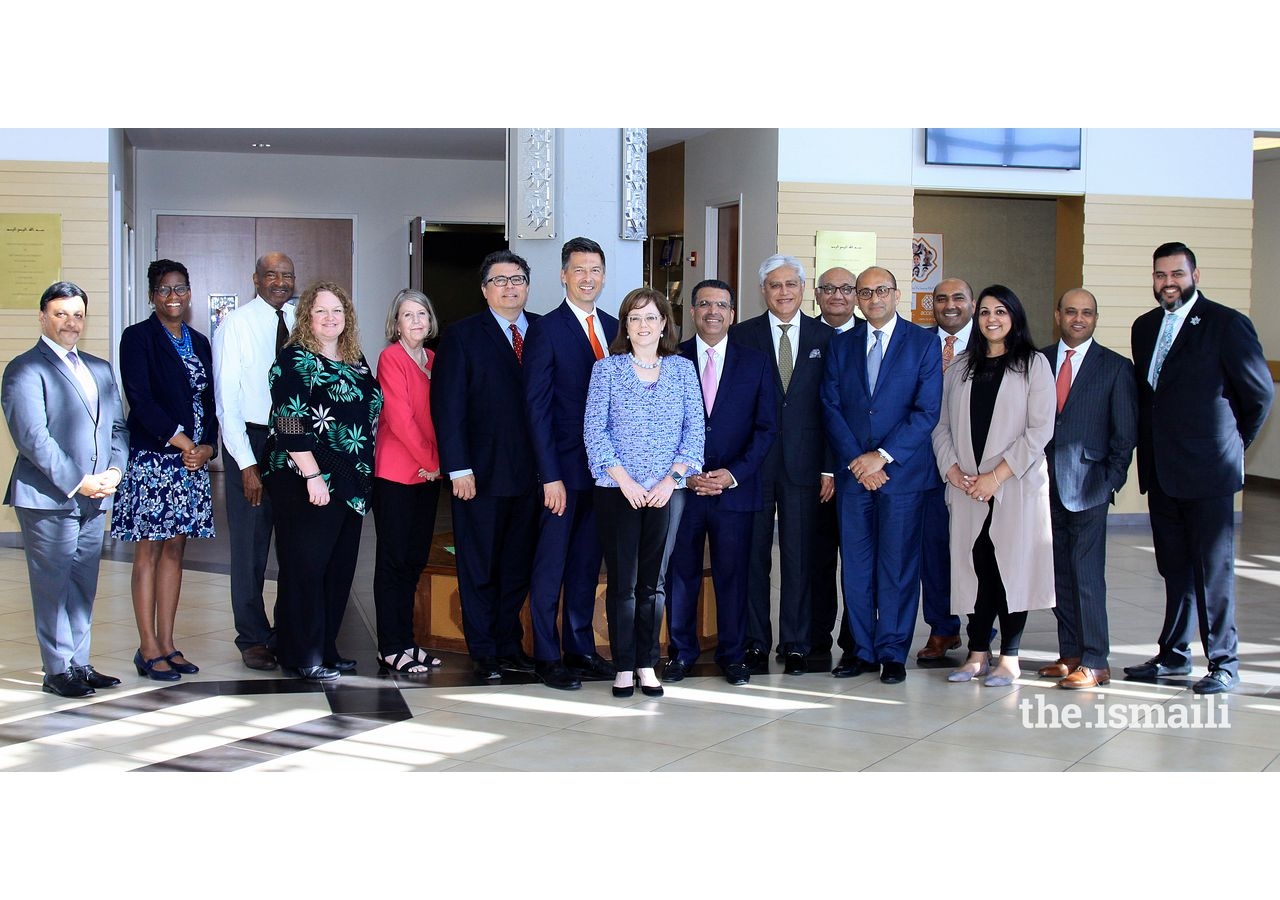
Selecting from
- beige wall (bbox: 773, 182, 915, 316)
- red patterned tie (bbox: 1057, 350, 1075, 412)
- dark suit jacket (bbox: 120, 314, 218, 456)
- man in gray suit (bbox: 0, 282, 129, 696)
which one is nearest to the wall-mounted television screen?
beige wall (bbox: 773, 182, 915, 316)

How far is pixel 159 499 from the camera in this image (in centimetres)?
533

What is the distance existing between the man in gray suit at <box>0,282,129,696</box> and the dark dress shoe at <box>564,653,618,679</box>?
1887 mm

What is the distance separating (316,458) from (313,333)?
1.59 feet

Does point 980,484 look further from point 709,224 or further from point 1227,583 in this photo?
point 709,224

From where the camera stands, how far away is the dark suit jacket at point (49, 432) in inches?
195

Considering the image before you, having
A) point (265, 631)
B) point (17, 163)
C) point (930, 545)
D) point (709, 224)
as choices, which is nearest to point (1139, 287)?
point (709, 224)

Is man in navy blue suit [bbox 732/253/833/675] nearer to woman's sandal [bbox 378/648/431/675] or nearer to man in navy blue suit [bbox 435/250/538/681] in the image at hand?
man in navy blue suit [bbox 435/250/538/681]

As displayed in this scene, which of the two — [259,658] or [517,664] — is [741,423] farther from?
[259,658]

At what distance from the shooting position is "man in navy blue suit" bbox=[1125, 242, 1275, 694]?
5293mm

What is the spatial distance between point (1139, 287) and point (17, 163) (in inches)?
325

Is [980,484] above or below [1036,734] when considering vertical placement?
above

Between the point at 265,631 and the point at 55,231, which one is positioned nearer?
the point at 265,631

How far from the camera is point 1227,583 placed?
5367 mm

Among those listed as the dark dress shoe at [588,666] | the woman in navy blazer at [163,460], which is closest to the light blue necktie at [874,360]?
the dark dress shoe at [588,666]
